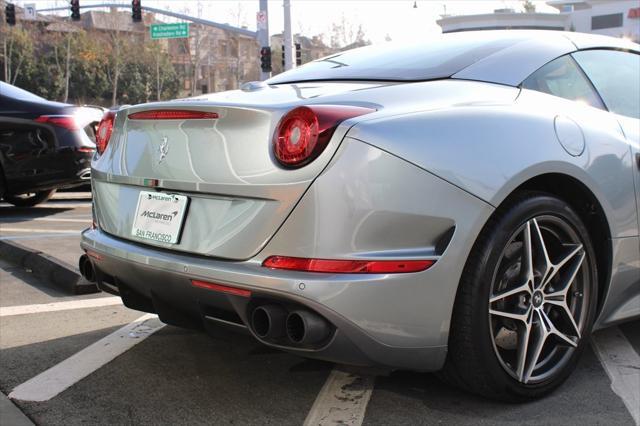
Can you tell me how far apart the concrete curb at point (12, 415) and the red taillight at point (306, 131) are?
1298 mm

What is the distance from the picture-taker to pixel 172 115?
271 centimetres

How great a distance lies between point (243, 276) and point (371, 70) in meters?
1.27

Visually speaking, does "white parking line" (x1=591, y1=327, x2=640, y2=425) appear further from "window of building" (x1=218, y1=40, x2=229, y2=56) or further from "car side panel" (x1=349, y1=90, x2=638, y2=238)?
"window of building" (x1=218, y1=40, x2=229, y2=56)

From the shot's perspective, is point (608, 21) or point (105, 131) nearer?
point (105, 131)

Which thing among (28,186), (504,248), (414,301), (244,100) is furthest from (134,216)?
(28,186)

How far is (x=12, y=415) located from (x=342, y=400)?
3.99ft

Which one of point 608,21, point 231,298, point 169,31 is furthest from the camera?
point 608,21

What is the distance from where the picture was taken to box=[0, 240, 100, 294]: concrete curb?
4.22 meters

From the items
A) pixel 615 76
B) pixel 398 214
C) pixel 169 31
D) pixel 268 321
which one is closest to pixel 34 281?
pixel 268 321

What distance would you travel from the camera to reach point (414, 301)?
2.31 metres

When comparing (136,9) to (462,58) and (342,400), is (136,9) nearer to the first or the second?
(462,58)

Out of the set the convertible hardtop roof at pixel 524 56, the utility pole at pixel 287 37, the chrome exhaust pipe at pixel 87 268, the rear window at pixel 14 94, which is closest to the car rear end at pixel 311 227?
the convertible hardtop roof at pixel 524 56

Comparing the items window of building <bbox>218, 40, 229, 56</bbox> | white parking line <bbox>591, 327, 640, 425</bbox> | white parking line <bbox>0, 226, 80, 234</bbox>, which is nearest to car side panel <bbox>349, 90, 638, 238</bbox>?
A: white parking line <bbox>591, 327, 640, 425</bbox>

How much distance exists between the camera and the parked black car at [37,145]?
7.14m
